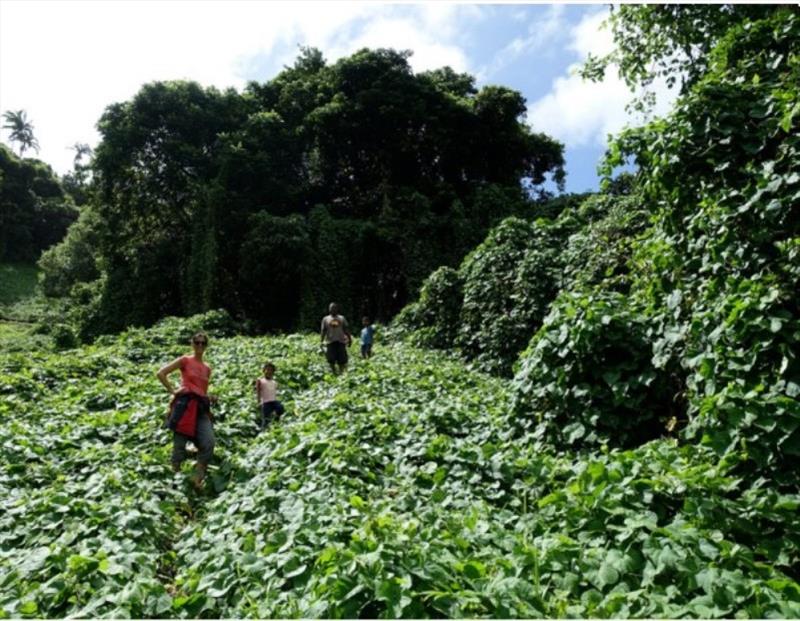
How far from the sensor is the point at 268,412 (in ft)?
29.3

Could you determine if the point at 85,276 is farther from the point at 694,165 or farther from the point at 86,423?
the point at 694,165

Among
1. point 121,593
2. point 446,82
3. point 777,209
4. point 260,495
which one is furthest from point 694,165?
point 446,82

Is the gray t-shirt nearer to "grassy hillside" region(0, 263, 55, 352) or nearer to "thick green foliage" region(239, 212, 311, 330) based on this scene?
"thick green foliage" region(239, 212, 311, 330)

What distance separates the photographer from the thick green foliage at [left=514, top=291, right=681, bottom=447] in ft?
19.0

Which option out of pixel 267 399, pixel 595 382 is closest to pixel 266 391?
pixel 267 399

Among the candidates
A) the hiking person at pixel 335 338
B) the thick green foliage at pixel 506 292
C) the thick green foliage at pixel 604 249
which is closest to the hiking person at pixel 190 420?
the hiking person at pixel 335 338

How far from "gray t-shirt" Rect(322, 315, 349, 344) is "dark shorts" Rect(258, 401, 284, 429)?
296cm

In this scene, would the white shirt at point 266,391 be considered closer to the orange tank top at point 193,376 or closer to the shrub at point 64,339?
the orange tank top at point 193,376

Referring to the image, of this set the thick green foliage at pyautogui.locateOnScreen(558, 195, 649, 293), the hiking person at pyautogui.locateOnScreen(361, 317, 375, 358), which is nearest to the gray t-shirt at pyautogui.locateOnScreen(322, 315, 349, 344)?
the hiking person at pyautogui.locateOnScreen(361, 317, 375, 358)

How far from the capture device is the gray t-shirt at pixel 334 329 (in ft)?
38.5

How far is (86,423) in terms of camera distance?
8.38 metres

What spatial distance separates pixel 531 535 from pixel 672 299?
268cm

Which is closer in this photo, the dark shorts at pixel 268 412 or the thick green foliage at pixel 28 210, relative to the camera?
the dark shorts at pixel 268 412

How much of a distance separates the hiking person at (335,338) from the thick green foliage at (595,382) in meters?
5.76
